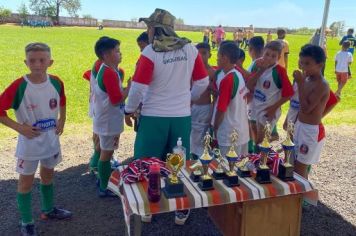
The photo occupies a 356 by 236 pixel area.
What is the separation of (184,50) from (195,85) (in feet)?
1.58

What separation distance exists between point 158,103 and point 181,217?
126 centimetres

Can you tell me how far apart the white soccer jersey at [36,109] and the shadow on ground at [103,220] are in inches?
33.2

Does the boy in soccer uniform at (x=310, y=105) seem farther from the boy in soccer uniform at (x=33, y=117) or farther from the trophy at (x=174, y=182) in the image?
the boy in soccer uniform at (x=33, y=117)

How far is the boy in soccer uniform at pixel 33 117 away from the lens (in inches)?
134

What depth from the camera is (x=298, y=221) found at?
331 cm

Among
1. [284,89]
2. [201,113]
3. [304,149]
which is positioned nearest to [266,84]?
[284,89]

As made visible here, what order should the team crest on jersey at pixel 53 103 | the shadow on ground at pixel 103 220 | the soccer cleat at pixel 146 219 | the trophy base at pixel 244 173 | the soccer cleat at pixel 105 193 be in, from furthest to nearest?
the soccer cleat at pixel 105 193 < the soccer cleat at pixel 146 219 < the shadow on ground at pixel 103 220 < the team crest on jersey at pixel 53 103 < the trophy base at pixel 244 173

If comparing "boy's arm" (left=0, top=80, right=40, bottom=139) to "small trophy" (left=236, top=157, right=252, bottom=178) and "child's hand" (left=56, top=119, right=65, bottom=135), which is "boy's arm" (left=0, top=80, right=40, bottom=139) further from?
"small trophy" (left=236, top=157, right=252, bottom=178)

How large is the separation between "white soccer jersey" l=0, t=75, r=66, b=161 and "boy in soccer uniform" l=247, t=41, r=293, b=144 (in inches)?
101

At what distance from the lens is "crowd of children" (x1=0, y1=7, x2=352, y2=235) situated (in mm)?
3451

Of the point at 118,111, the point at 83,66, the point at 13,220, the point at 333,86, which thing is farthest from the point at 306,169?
the point at 83,66

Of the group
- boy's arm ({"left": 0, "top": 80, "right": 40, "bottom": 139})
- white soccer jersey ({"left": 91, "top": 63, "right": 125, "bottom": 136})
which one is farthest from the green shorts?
boy's arm ({"left": 0, "top": 80, "right": 40, "bottom": 139})

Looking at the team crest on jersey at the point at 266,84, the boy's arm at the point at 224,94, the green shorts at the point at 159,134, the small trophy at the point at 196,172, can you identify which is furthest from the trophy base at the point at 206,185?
the team crest on jersey at the point at 266,84

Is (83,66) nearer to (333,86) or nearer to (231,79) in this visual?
(333,86)
